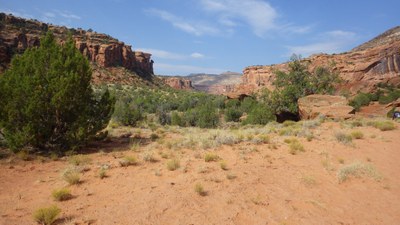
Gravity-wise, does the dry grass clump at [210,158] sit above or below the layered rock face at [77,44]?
below

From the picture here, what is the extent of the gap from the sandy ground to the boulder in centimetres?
1114

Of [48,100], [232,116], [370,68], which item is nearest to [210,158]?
[48,100]

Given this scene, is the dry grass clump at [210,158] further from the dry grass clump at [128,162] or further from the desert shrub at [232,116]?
the desert shrub at [232,116]

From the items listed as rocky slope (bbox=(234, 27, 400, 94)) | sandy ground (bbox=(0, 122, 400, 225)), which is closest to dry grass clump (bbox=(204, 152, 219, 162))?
sandy ground (bbox=(0, 122, 400, 225))

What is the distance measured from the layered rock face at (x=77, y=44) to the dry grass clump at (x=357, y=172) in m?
51.9

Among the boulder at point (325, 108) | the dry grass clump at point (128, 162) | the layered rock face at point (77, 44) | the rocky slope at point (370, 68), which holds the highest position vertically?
the layered rock face at point (77, 44)

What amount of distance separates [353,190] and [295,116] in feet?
67.2

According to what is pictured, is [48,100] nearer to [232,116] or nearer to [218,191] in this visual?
[218,191]

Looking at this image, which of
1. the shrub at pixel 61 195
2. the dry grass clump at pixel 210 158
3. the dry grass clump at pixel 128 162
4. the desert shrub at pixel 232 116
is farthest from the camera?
the desert shrub at pixel 232 116

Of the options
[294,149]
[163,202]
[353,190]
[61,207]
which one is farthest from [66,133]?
[353,190]

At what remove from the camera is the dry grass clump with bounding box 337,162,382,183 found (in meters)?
7.81

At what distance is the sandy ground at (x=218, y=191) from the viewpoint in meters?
5.52

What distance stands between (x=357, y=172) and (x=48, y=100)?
11255 millimetres

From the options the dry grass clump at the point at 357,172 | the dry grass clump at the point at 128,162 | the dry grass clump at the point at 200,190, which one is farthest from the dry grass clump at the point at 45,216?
the dry grass clump at the point at 357,172
